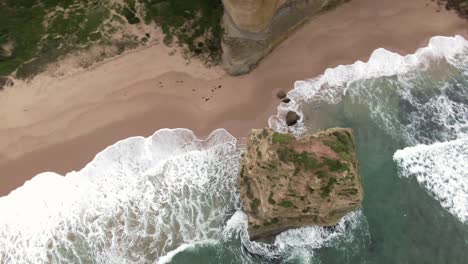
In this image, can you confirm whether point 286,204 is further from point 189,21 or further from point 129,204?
point 189,21

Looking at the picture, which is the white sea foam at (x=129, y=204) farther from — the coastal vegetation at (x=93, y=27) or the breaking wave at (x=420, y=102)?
the coastal vegetation at (x=93, y=27)

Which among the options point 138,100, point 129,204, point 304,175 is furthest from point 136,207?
point 304,175

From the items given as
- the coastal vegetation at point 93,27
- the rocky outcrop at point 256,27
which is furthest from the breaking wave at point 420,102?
the coastal vegetation at point 93,27

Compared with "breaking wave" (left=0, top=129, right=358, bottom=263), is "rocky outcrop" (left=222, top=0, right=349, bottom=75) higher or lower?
higher

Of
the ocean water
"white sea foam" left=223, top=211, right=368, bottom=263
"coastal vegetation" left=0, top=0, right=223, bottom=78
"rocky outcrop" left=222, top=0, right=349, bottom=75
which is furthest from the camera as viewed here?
"coastal vegetation" left=0, top=0, right=223, bottom=78

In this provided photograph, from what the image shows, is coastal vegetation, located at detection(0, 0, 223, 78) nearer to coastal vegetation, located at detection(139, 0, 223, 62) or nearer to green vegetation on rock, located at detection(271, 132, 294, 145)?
coastal vegetation, located at detection(139, 0, 223, 62)

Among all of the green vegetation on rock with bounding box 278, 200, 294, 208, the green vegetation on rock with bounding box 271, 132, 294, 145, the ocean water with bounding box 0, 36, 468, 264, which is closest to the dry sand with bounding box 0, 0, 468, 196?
the ocean water with bounding box 0, 36, 468, 264
